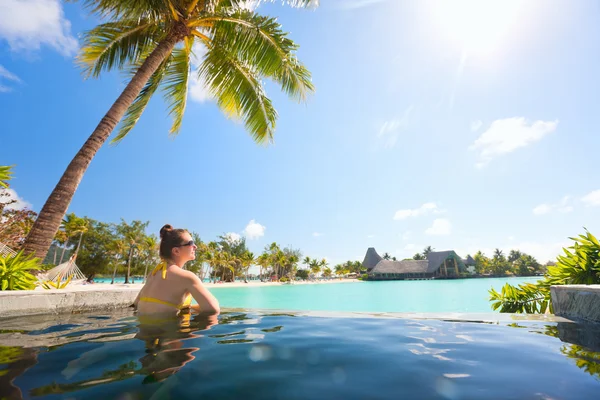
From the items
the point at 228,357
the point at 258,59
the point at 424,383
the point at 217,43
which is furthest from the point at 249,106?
the point at 424,383

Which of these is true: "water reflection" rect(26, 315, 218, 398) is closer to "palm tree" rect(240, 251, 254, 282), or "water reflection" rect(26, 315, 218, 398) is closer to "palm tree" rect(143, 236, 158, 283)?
"palm tree" rect(143, 236, 158, 283)

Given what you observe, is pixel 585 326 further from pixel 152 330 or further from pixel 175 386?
pixel 152 330

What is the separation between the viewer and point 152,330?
2.58 meters

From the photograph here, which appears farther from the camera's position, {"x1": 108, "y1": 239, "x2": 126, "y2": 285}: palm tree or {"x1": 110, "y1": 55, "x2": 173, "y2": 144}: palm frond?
{"x1": 108, "y1": 239, "x2": 126, "y2": 285}: palm tree

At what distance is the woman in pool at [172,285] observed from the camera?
9.53ft

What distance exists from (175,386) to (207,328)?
148cm

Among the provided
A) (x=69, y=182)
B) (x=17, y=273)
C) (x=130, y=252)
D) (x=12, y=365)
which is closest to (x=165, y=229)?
(x=12, y=365)

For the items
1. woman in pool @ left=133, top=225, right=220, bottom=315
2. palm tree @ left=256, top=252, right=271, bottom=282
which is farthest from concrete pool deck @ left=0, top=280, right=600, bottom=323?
palm tree @ left=256, top=252, right=271, bottom=282

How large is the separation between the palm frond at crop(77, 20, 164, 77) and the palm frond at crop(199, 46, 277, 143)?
1.58 meters

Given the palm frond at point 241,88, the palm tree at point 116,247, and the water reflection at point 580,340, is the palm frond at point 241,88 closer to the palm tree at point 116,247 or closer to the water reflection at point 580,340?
the water reflection at point 580,340

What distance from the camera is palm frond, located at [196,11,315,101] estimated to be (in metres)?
7.04

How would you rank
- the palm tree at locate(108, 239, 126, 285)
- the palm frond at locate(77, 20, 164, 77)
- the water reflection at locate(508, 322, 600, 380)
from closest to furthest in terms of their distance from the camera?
the water reflection at locate(508, 322, 600, 380)
the palm frond at locate(77, 20, 164, 77)
the palm tree at locate(108, 239, 126, 285)

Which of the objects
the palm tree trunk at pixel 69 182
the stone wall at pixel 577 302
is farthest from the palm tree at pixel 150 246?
the stone wall at pixel 577 302

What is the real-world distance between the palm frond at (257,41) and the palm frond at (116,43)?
1.68 meters
